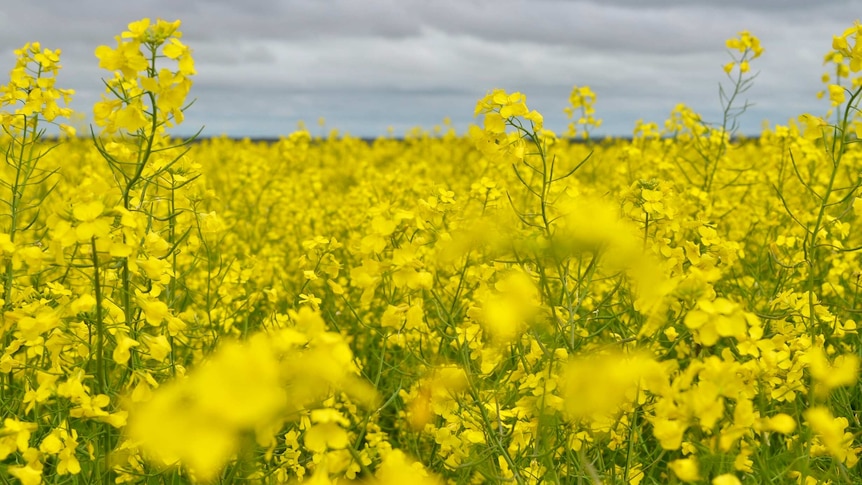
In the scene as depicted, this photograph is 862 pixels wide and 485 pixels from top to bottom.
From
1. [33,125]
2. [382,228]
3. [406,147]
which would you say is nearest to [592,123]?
[33,125]

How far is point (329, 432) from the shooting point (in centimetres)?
103

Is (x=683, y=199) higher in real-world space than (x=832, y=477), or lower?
higher

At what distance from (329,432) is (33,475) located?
2.57ft

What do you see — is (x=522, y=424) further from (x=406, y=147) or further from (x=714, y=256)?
(x=406, y=147)

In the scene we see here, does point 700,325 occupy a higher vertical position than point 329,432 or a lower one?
higher

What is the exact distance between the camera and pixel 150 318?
1.71 meters

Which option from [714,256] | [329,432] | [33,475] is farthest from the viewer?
[714,256]

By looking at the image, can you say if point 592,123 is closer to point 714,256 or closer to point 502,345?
point 714,256

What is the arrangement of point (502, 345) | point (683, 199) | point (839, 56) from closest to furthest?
1. point (502, 345)
2. point (839, 56)
3. point (683, 199)

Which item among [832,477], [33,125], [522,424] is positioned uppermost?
[33,125]

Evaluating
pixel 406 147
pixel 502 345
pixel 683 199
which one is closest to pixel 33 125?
pixel 502 345

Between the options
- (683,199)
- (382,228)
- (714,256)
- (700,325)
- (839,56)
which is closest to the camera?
(700,325)

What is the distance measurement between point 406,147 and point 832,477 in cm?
1215

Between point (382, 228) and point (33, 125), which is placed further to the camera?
point (33, 125)
